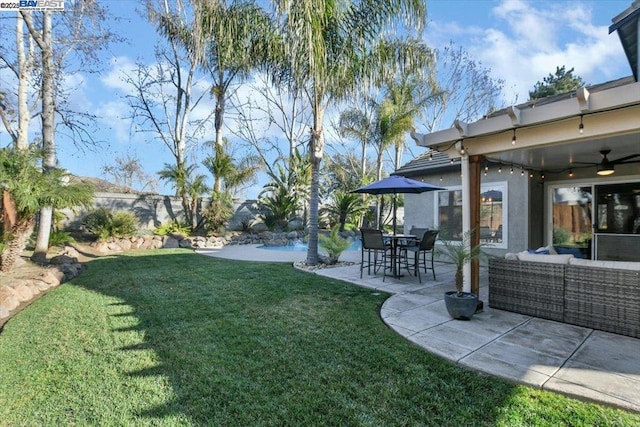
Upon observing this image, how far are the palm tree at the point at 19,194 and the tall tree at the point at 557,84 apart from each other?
30.5 metres

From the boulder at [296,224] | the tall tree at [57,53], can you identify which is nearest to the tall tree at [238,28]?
the tall tree at [57,53]

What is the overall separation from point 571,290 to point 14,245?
416 inches

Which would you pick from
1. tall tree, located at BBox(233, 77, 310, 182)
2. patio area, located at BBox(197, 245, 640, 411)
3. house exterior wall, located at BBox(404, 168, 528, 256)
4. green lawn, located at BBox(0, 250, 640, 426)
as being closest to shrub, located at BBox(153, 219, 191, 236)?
tall tree, located at BBox(233, 77, 310, 182)

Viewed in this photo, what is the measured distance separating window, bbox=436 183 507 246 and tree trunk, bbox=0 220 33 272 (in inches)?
400

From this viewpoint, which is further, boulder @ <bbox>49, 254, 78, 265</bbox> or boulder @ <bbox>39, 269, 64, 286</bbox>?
boulder @ <bbox>49, 254, 78, 265</bbox>

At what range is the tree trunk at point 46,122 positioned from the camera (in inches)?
341

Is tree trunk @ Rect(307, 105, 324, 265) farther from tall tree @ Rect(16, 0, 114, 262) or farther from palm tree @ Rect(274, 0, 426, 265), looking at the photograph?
tall tree @ Rect(16, 0, 114, 262)

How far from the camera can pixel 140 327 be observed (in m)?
4.28

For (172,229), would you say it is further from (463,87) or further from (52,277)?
(463,87)

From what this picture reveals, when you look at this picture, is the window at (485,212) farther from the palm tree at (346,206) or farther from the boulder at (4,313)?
the boulder at (4,313)

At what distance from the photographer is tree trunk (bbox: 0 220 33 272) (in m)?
7.13

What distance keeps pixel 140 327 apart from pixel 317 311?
2.42m

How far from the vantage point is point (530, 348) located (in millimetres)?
3604

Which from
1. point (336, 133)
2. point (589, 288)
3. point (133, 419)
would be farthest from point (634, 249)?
point (336, 133)
